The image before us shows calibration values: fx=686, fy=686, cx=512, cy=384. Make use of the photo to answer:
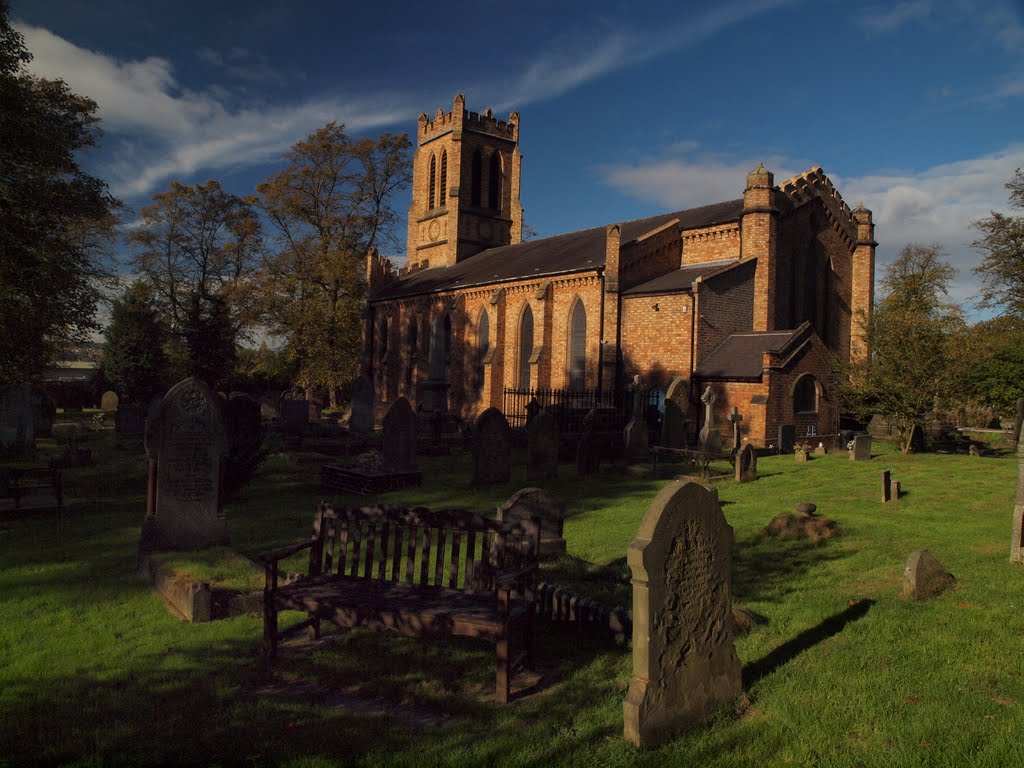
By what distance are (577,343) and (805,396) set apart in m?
9.19

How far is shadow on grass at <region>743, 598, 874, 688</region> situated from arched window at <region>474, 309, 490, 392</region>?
27.3m

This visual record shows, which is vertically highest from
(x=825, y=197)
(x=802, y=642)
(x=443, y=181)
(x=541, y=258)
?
(x=443, y=181)

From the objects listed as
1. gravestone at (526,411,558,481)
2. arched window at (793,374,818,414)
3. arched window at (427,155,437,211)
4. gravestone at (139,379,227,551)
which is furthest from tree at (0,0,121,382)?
arched window at (427,155,437,211)

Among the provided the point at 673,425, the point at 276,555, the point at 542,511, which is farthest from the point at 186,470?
the point at 673,425

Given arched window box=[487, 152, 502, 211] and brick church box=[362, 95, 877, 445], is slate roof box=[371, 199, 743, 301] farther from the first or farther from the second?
arched window box=[487, 152, 502, 211]

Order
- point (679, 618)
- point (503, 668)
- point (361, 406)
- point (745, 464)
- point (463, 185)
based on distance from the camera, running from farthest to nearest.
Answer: point (463, 185) < point (361, 406) < point (745, 464) < point (503, 668) < point (679, 618)

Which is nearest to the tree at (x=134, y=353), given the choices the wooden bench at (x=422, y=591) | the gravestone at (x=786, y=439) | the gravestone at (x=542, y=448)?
the gravestone at (x=542, y=448)

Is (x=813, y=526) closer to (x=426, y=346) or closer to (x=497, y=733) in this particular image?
(x=497, y=733)

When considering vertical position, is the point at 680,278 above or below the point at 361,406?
above

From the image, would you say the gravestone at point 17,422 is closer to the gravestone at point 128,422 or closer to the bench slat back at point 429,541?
the gravestone at point 128,422

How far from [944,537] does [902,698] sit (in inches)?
224

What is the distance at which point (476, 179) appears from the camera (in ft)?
142

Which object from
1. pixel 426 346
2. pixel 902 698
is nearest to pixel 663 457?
pixel 902 698

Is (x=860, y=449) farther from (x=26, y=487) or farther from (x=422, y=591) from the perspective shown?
(x=26, y=487)
